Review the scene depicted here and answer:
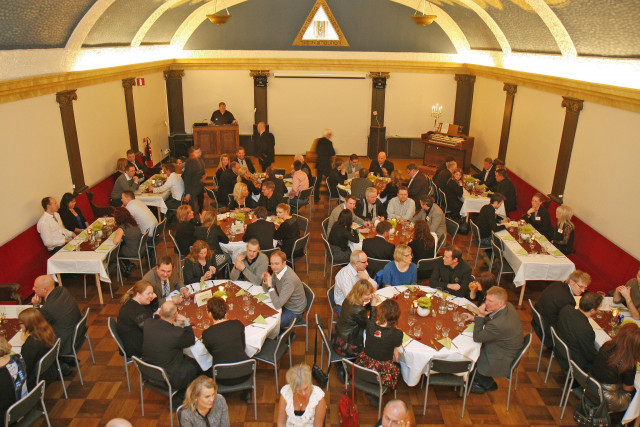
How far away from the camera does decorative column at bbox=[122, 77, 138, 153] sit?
40.7 feet

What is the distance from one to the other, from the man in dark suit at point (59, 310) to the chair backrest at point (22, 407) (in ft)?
3.64

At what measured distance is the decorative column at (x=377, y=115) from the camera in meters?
16.0

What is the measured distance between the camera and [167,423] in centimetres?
546

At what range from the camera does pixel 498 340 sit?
5.39 meters

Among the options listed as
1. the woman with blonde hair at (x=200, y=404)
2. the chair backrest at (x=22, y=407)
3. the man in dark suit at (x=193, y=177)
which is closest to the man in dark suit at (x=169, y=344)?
the woman with blonde hair at (x=200, y=404)

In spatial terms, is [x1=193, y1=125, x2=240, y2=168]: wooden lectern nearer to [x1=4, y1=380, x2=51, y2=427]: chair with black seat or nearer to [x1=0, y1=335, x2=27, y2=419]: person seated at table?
[x1=0, y1=335, x2=27, y2=419]: person seated at table

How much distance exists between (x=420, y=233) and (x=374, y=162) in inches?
184

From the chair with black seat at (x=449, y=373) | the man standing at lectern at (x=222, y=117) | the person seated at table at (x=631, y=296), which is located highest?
the man standing at lectern at (x=222, y=117)

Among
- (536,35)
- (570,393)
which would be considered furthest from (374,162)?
(570,393)

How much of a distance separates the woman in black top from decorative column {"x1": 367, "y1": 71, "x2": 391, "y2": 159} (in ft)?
30.0

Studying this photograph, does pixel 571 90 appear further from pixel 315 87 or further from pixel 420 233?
pixel 315 87

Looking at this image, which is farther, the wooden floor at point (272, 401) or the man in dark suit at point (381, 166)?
the man in dark suit at point (381, 166)

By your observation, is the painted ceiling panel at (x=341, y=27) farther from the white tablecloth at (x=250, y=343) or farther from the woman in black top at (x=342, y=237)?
the white tablecloth at (x=250, y=343)

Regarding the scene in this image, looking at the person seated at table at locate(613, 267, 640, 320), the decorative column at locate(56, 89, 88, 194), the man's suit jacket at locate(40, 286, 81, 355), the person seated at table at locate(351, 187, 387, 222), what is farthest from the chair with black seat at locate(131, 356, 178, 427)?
the decorative column at locate(56, 89, 88, 194)
